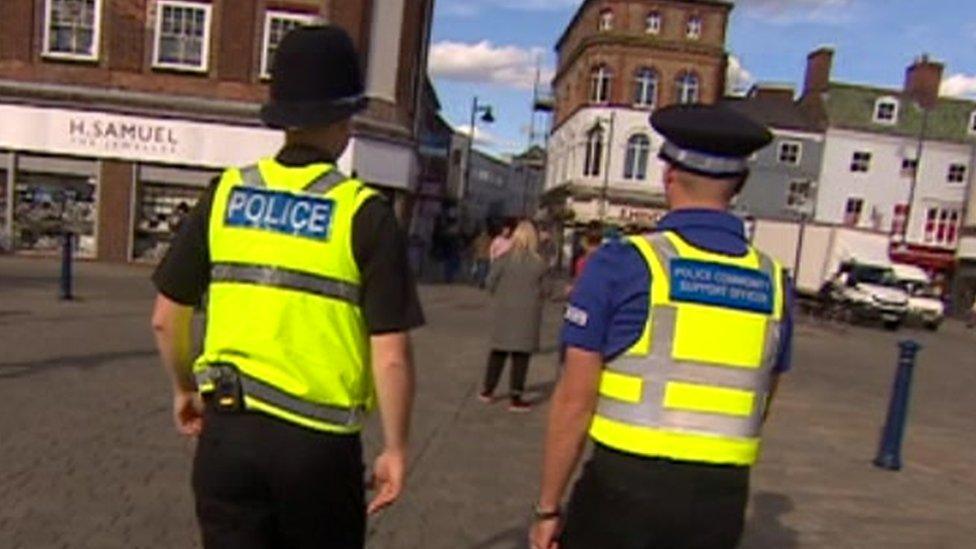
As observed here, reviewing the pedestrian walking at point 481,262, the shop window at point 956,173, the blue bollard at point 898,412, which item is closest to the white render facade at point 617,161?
the shop window at point 956,173

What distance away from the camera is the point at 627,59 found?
4678 centimetres

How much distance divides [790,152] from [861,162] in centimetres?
362

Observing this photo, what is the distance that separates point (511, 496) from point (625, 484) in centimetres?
366

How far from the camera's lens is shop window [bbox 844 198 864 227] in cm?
4669

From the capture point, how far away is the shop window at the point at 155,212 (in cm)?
2158

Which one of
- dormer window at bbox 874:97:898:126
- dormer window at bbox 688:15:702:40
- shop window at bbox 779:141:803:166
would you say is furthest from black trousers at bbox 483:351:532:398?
dormer window at bbox 874:97:898:126


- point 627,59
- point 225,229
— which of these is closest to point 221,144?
point 225,229

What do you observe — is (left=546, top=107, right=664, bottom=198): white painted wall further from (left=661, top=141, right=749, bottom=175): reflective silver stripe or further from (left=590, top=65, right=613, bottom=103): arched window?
(left=661, top=141, right=749, bottom=175): reflective silver stripe

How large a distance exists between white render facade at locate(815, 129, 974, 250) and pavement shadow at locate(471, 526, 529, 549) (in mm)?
44523

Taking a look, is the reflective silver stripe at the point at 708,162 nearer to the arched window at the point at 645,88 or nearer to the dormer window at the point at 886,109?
the arched window at the point at 645,88

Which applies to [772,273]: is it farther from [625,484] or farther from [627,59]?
[627,59]

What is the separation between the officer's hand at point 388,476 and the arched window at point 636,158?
4533 centimetres

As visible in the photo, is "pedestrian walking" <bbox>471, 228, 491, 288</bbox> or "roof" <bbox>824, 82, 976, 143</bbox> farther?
"roof" <bbox>824, 82, 976, 143</bbox>

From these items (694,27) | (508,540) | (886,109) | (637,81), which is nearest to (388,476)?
(508,540)
